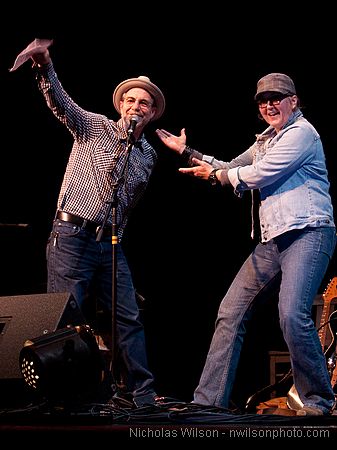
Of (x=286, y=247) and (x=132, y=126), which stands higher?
(x=132, y=126)

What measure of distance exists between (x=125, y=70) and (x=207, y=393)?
12.3 feet

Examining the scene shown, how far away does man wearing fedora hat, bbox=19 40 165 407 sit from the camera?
4.29m

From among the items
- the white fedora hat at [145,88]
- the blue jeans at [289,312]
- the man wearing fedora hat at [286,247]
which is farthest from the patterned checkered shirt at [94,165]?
the blue jeans at [289,312]

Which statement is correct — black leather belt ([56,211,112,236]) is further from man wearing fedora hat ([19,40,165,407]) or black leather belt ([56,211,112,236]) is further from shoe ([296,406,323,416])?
shoe ([296,406,323,416])

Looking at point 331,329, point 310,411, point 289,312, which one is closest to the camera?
point 310,411

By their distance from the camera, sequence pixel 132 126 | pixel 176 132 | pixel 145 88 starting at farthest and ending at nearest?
1. pixel 176 132
2. pixel 145 88
3. pixel 132 126

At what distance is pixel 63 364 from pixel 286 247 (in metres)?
1.52

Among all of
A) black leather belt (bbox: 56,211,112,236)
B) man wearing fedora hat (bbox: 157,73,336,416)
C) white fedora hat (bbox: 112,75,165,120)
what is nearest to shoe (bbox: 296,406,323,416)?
man wearing fedora hat (bbox: 157,73,336,416)

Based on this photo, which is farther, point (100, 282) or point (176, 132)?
point (176, 132)

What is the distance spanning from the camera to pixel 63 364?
2764 millimetres

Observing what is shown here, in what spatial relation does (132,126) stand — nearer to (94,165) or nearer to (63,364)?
(94,165)

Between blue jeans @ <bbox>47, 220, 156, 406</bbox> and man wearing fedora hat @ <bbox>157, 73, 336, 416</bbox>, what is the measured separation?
69cm

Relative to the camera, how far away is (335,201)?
21.6 feet

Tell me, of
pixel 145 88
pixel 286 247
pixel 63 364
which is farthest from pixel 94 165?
pixel 63 364
